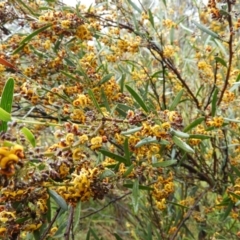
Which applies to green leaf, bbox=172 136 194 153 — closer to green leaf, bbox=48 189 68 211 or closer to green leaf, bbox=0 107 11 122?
green leaf, bbox=48 189 68 211

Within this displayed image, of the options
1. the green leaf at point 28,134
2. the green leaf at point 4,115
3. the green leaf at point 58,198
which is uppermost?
the green leaf at point 4,115

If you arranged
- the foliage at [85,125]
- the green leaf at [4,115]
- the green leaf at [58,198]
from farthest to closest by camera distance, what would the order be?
the green leaf at [58,198]
the foliage at [85,125]
the green leaf at [4,115]

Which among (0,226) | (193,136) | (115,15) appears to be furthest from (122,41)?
(0,226)

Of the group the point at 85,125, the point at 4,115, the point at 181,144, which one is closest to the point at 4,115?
the point at 4,115

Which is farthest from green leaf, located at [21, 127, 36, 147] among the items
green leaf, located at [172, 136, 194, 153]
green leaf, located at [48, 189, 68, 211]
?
green leaf, located at [172, 136, 194, 153]

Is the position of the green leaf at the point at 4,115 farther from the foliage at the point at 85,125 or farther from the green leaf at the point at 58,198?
the green leaf at the point at 58,198

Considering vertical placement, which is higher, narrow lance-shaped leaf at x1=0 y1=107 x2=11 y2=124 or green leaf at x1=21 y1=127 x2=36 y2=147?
narrow lance-shaped leaf at x1=0 y1=107 x2=11 y2=124

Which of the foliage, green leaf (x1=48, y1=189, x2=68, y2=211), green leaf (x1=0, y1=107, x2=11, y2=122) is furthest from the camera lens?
green leaf (x1=48, y1=189, x2=68, y2=211)

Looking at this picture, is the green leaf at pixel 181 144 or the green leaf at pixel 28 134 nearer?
the green leaf at pixel 28 134

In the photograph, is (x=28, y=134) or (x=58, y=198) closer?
(x=28, y=134)

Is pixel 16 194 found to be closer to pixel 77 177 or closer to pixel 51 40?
pixel 77 177

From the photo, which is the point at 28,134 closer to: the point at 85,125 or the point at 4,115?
the point at 4,115

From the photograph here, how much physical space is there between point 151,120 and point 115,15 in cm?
81

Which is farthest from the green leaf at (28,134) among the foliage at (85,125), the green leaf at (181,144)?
the green leaf at (181,144)
